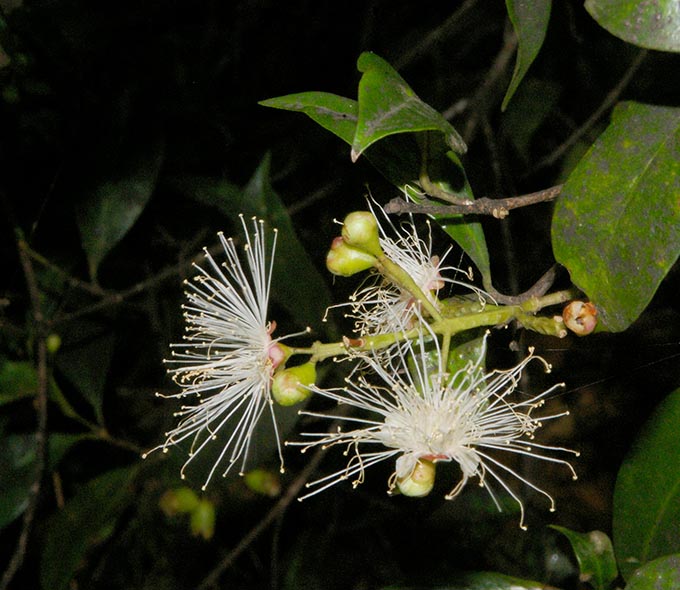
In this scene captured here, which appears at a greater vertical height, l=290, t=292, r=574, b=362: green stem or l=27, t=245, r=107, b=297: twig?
l=290, t=292, r=574, b=362: green stem

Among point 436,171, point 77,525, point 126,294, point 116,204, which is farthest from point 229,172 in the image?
point 436,171

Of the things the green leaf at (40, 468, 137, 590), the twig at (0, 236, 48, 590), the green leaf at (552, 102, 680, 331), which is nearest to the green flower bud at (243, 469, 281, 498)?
the green leaf at (40, 468, 137, 590)

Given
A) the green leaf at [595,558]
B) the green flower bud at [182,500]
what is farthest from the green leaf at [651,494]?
the green flower bud at [182,500]

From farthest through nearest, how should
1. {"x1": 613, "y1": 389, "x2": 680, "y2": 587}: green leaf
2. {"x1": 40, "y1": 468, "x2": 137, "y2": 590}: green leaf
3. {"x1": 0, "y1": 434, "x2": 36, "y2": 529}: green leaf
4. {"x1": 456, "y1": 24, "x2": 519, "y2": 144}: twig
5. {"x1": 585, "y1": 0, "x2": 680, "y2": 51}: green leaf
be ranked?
1. {"x1": 0, "y1": 434, "x2": 36, "y2": 529}: green leaf
2. {"x1": 40, "y1": 468, "x2": 137, "y2": 590}: green leaf
3. {"x1": 456, "y1": 24, "x2": 519, "y2": 144}: twig
4. {"x1": 613, "y1": 389, "x2": 680, "y2": 587}: green leaf
5. {"x1": 585, "y1": 0, "x2": 680, "y2": 51}: green leaf

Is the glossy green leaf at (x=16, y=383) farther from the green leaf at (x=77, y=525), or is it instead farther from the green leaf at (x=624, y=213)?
the green leaf at (x=624, y=213)

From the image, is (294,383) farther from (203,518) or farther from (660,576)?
(203,518)

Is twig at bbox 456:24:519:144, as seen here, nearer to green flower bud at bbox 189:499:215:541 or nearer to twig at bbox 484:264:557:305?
twig at bbox 484:264:557:305
